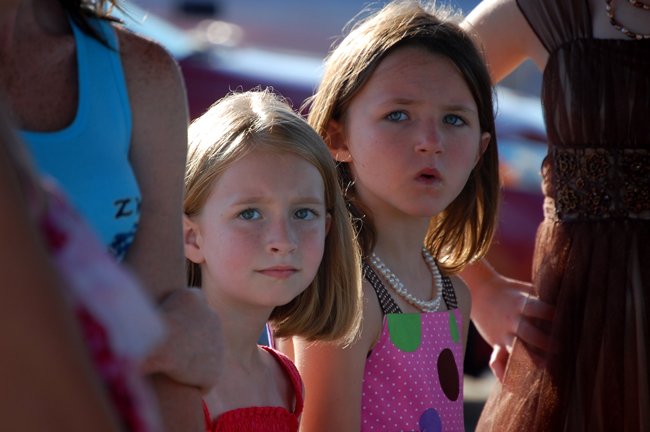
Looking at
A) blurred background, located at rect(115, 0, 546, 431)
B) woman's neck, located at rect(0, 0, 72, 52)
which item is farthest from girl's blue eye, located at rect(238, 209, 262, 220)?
blurred background, located at rect(115, 0, 546, 431)

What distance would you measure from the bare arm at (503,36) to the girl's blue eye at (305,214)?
94 cm

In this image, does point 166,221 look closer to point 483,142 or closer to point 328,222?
point 328,222

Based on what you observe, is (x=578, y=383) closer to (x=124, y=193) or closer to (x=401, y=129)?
(x=401, y=129)

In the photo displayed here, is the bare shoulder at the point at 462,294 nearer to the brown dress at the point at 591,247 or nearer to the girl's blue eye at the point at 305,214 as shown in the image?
the brown dress at the point at 591,247

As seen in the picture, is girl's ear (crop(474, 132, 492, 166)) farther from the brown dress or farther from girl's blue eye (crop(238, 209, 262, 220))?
girl's blue eye (crop(238, 209, 262, 220))

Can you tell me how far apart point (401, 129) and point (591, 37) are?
Result: 2.04 feet

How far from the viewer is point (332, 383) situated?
5.57 feet

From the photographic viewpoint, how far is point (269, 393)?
162 centimetres

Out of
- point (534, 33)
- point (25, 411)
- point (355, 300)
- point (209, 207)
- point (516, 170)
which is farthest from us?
Result: point (516, 170)

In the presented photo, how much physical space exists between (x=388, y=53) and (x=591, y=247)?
809 millimetres

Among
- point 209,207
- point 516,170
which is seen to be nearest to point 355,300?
point 209,207

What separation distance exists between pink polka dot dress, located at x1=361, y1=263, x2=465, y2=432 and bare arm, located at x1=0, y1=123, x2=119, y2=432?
1.40 meters

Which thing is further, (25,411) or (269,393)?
(269,393)

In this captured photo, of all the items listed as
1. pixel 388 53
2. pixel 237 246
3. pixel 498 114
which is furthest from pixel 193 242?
pixel 498 114
